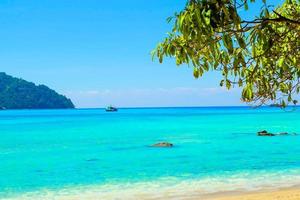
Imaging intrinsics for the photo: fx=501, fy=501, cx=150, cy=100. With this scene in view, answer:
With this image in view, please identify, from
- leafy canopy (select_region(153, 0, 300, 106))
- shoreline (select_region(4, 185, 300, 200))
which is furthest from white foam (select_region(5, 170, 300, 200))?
leafy canopy (select_region(153, 0, 300, 106))

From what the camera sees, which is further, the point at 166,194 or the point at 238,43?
the point at 166,194

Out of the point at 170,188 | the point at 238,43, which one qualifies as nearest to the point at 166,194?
the point at 170,188

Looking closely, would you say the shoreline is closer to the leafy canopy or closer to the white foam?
the white foam

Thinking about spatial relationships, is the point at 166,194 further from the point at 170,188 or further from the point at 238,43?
→ the point at 238,43

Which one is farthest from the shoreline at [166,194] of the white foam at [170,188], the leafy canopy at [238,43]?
the leafy canopy at [238,43]

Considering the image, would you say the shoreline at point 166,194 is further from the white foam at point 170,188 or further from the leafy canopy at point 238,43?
the leafy canopy at point 238,43

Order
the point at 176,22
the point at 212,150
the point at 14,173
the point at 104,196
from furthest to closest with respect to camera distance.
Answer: the point at 212,150 < the point at 14,173 < the point at 104,196 < the point at 176,22

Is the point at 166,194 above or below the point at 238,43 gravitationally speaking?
below

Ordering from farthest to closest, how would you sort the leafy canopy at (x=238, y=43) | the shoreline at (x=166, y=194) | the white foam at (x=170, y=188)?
the white foam at (x=170, y=188), the shoreline at (x=166, y=194), the leafy canopy at (x=238, y=43)

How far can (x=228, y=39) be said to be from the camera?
172 inches

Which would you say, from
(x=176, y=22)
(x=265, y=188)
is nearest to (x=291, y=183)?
(x=265, y=188)

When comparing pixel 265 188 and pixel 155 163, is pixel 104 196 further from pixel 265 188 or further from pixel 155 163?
pixel 155 163

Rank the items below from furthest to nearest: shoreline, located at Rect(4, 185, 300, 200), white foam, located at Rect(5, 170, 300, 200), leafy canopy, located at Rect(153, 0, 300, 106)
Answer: white foam, located at Rect(5, 170, 300, 200), shoreline, located at Rect(4, 185, 300, 200), leafy canopy, located at Rect(153, 0, 300, 106)

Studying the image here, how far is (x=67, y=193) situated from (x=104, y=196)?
6.21ft
